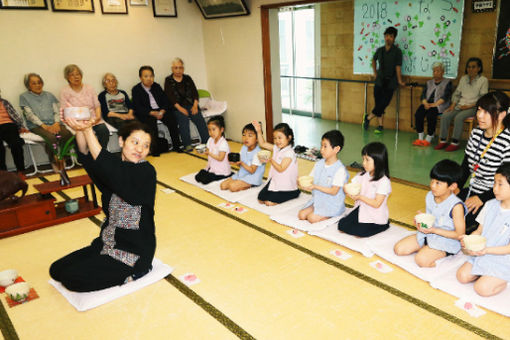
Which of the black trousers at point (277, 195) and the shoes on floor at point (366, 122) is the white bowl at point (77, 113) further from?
the shoes on floor at point (366, 122)

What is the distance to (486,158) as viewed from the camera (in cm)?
306

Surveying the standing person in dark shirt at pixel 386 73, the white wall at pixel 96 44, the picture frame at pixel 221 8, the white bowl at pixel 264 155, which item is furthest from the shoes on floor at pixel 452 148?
the white wall at pixel 96 44

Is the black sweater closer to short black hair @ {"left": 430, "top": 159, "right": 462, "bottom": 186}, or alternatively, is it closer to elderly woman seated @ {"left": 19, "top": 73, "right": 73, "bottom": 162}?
elderly woman seated @ {"left": 19, "top": 73, "right": 73, "bottom": 162}

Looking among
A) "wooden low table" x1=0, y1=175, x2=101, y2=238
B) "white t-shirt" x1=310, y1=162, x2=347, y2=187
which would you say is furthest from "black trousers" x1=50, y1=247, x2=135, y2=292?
"white t-shirt" x1=310, y1=162, x2=347, y2=187

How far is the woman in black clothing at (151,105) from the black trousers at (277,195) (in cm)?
268

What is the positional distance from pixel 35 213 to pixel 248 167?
6.77 ft

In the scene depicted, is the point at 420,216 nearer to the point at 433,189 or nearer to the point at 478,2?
the point at 433,189

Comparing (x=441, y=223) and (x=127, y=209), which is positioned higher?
(x=127, y=209)

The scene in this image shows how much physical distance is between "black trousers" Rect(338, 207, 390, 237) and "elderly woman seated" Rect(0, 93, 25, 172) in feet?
14.1

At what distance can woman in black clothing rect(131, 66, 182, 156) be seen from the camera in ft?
20.8

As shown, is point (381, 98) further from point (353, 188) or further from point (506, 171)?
point (506, 171)

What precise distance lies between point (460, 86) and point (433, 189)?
3658 mm

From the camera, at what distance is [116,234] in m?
2.64

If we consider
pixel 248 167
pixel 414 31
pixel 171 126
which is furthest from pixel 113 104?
pixel 414 31
